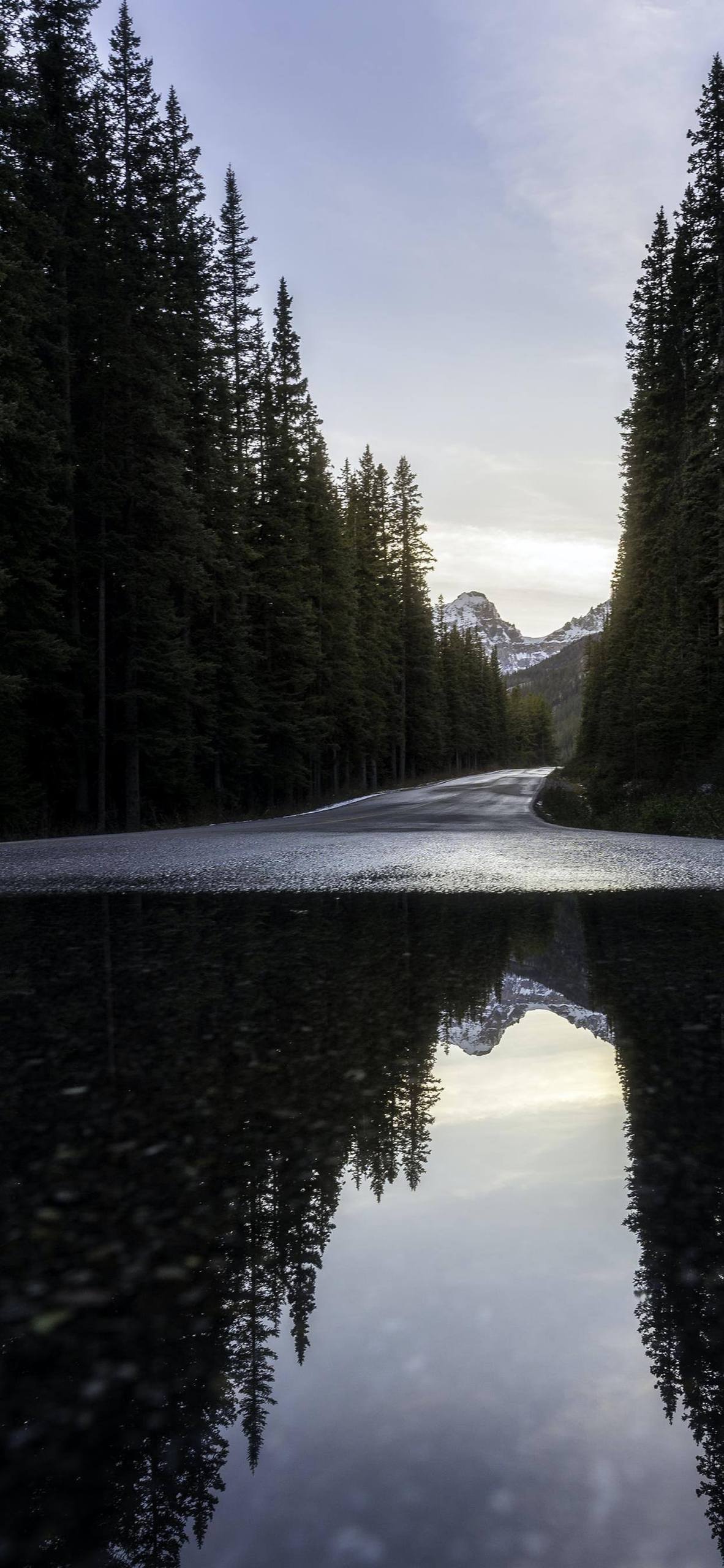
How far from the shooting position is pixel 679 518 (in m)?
29.9

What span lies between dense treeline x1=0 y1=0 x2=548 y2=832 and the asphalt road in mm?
4539

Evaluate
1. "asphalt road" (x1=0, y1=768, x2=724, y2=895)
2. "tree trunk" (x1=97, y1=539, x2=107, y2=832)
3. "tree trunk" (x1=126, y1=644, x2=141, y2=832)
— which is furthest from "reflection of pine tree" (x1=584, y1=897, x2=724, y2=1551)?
"tree trunk" (x1=126, y1=644, x2=141, y2=832)

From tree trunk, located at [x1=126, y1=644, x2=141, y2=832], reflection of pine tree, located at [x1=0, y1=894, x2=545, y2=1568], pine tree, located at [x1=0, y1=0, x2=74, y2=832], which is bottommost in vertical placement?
reflection of pine tree, located at [x1=0, y1=894, x2=545, y2=1568]

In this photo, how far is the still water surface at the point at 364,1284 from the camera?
1.53m

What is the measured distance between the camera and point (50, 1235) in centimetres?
248

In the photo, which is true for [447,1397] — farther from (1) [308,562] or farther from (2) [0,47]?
(1) [308,562]

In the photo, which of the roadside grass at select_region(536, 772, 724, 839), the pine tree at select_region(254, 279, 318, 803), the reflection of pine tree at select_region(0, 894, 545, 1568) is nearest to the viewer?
the reflection of pine tree at select_region(0, 894, 545, 1568)

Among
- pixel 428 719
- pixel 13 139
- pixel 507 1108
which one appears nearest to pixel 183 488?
pixel 13 139

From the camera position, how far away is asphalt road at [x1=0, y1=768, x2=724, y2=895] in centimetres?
1052

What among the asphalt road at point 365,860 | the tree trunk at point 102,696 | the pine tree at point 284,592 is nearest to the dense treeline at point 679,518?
the asphalt road at point 365,860

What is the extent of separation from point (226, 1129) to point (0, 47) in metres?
24.5

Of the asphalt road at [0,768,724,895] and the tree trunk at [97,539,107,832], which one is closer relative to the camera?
the asphalt road at [0,768,724,895]

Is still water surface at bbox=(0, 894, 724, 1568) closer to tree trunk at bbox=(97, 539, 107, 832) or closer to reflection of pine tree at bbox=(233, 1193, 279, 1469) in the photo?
reflection of pine tree at bbox=(233, 1193, 279, 1469)

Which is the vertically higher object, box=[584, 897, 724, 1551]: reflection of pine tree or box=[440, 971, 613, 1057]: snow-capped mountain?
box=[584, 897, 724, 1551]: reflection of pine tree
